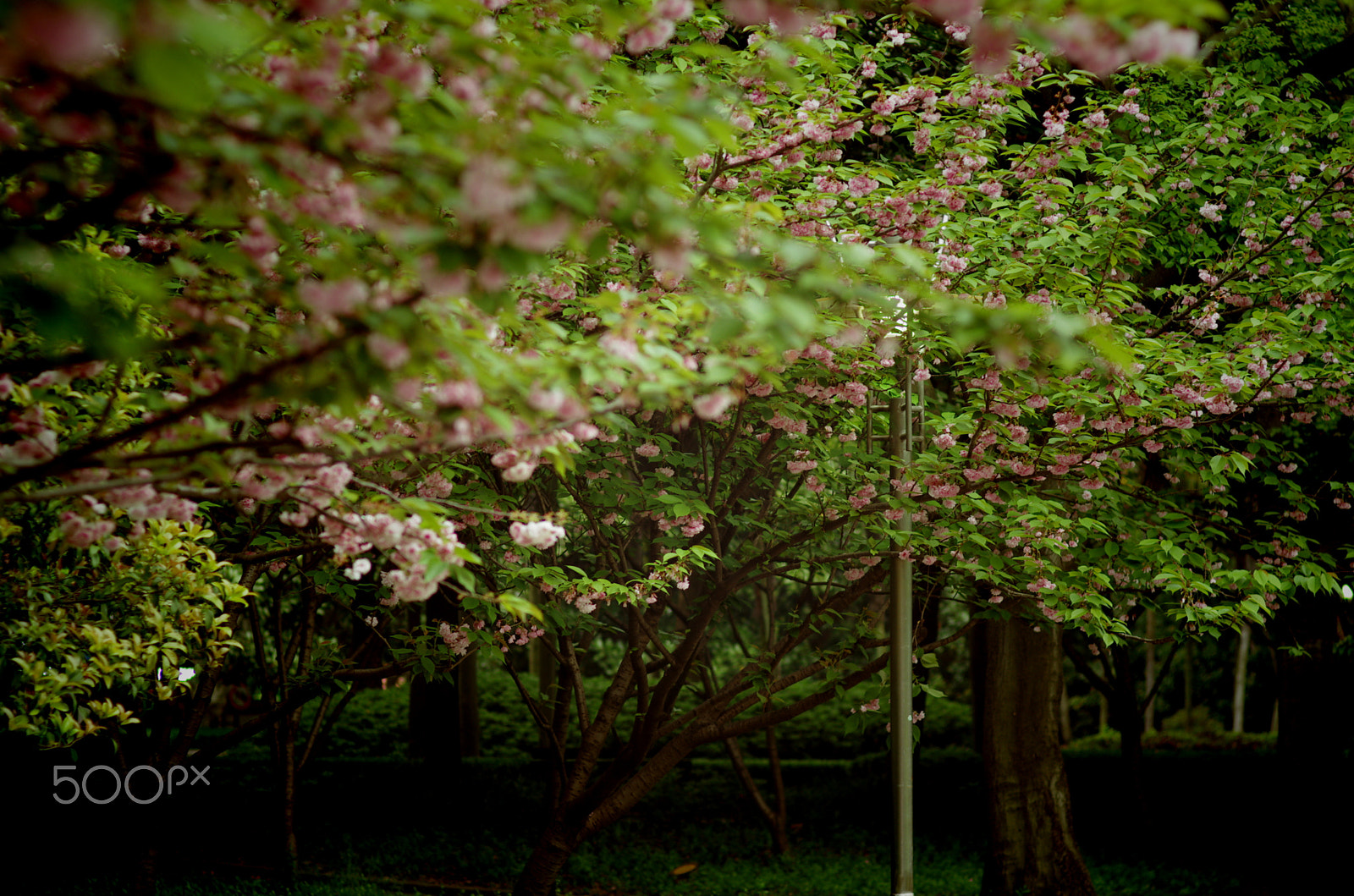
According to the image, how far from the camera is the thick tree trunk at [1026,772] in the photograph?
9.20 metres

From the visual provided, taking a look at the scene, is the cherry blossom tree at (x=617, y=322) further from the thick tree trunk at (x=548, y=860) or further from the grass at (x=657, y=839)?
the grass at (x=657, y=839)

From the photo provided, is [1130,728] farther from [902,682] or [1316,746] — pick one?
[902,682]

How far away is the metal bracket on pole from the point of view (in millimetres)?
6668

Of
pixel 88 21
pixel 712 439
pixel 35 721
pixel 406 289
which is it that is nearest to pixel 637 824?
pixel 712 439

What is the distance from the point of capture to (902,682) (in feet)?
22.2

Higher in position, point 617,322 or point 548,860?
point 617,322

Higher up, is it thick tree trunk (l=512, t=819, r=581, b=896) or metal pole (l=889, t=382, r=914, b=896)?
metal pole (l=889, t=382, r=914, b=896)

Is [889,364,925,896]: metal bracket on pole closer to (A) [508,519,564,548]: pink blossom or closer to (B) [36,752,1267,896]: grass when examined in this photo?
(A) [508,519,564,548]: pink blossom

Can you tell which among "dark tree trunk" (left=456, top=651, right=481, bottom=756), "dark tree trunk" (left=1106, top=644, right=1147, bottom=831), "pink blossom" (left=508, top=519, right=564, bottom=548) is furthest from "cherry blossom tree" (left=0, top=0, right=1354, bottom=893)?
"dark tree trunk" (left=456, top=651, right=481, bottom=756)

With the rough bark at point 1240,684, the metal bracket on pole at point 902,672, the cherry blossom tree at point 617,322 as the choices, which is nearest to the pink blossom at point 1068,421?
the cherry blossom tree at point 617,322

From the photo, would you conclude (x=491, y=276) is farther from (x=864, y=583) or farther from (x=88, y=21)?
(x=864, y=583)

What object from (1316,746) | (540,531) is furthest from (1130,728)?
(540,531)

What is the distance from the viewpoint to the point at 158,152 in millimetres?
2182

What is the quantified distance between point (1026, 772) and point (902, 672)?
11.4 ft
